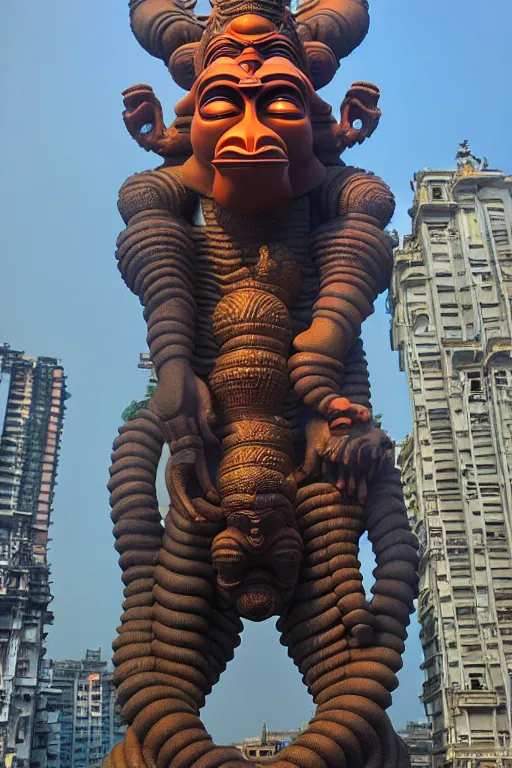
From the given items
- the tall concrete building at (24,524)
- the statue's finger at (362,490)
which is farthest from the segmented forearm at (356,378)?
the tall concrete building at (24,524)

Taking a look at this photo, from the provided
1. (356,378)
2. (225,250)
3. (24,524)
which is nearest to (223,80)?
(225,250)

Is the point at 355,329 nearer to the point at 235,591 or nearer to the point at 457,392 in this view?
the point at 235,591

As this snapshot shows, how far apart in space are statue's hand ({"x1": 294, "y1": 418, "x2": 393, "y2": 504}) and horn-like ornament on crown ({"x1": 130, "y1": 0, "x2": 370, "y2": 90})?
2.01 metres

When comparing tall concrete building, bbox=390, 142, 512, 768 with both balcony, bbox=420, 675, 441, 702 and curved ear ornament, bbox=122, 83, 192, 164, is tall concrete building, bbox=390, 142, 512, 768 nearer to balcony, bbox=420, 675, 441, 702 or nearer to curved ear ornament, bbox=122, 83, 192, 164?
balcony, bbox=420, 675, 441, 702

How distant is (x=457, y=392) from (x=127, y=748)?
7.33 m

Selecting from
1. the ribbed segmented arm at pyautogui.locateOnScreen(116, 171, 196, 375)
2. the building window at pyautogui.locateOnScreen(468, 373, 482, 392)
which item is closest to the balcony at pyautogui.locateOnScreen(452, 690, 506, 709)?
the building window at pyautogui.locateOnScreen(468, 373, 482, 392)

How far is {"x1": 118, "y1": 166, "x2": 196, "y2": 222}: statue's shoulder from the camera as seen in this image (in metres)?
4.04

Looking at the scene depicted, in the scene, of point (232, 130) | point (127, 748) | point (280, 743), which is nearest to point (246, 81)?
point (232, 130)

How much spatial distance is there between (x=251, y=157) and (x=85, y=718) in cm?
857

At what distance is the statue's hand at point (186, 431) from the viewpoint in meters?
3.51

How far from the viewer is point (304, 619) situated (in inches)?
136

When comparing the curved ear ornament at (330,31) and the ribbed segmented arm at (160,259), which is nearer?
the ribbed segmented arm at (160,259)

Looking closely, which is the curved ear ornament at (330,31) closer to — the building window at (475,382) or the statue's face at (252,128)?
the statue's face at (252,128)

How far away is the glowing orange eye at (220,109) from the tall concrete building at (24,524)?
22.0 feet
